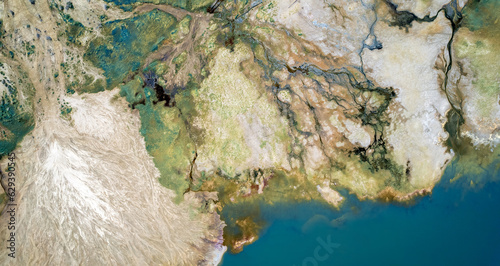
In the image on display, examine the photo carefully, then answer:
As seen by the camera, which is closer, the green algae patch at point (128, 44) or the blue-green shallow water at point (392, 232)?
the blue-green shallow water at point (392, 232)

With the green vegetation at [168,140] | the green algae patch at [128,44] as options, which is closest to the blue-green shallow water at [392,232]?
the green vegetation at [168,140]

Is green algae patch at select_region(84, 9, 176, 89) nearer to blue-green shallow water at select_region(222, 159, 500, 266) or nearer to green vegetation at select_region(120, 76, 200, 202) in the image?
green vegetation at select_region(120, 76, 200, 202)

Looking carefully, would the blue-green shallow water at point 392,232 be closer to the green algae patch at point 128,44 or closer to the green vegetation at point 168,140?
the green vegetation at point 168,140

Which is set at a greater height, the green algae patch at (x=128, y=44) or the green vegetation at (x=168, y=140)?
the green algae patch at (x=128, y=44)

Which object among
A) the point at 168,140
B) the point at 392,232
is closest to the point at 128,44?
the point at 168,140

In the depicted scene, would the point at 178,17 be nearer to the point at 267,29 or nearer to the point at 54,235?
the point at 267,29

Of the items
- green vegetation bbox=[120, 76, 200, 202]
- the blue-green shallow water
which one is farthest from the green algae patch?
the blue-green shallow water
